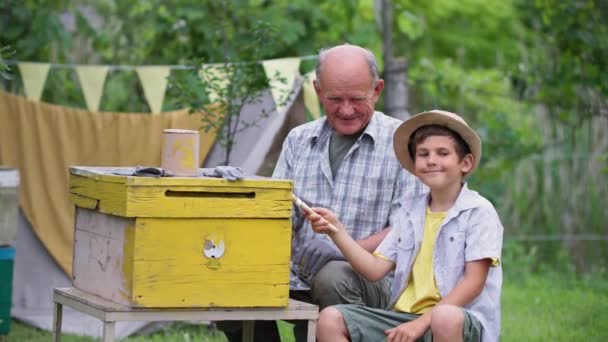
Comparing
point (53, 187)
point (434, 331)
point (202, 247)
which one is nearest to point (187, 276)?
point (202, 247)

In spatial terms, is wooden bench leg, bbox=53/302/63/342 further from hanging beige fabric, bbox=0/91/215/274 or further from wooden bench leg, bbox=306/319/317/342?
hanging beige fabric, bbox=0/91/215/274

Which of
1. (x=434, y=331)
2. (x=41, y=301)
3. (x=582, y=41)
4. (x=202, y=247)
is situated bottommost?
(x=41, y=301)

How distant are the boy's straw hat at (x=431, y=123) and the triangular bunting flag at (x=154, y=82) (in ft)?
9.46

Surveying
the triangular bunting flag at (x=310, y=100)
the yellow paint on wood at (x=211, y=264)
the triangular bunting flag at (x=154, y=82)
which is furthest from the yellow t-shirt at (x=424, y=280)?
the triangular bunting flag at (x=154, y=82)

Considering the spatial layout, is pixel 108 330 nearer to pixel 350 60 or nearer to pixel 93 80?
pixel 350 60

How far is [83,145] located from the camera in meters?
6.80

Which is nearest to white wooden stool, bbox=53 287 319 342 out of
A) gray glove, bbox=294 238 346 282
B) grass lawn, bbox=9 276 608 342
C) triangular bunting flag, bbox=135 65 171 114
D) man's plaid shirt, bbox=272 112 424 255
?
gray glove, bbox=294 238 346 282

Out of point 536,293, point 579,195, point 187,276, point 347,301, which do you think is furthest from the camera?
point 579,195

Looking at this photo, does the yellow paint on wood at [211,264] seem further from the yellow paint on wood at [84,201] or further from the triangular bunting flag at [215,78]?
the triangular bunting flag at [215,78]

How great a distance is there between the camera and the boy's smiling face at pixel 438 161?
3.99m

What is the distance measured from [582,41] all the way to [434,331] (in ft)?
16.4

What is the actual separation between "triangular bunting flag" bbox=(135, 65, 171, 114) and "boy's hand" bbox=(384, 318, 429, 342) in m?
3.32

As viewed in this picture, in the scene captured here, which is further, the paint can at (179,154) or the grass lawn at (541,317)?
the grass lawn at (541,317)

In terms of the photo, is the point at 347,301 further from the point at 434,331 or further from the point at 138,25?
the point at 138,25
